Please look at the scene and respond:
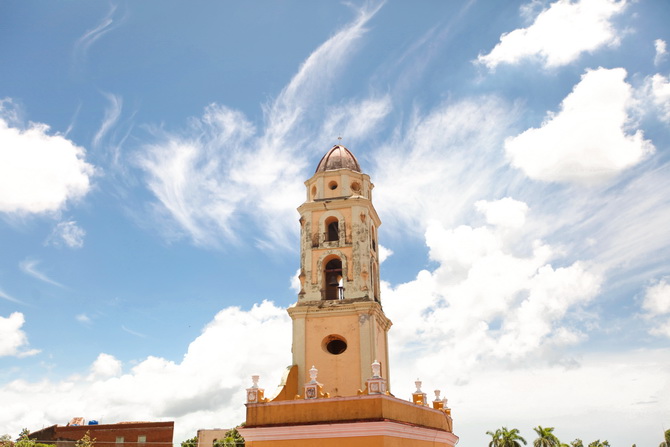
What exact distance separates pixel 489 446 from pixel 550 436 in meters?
6.13

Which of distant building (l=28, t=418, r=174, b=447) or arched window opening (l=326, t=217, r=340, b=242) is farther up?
arched window opening (l=326, t=217, r=340, b=242)

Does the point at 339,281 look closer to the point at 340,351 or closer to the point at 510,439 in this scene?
the point at 340,351

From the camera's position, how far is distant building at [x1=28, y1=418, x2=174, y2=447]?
4216 centimetres

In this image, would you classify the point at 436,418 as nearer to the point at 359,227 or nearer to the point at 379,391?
the point at 379,391

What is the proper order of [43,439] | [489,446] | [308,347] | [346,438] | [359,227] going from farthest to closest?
[489,446] → [43,439] → [359,227] → [308,347] → [346,438]

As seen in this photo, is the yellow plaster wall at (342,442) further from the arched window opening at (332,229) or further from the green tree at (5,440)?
the green tree at (5,440)

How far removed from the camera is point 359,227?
19969mm

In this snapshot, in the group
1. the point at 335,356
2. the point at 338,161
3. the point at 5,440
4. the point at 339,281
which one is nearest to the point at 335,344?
the point at 335,356

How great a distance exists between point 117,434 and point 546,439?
3427cm

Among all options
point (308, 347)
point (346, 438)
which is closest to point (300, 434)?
point (346, 438)

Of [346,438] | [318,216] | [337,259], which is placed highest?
[318,216]

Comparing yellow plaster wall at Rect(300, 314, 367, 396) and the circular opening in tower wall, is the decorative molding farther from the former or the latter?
the circular opening in tower wall

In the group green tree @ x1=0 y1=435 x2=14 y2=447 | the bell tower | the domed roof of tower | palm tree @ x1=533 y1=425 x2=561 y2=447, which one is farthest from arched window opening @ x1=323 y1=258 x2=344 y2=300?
palm tree @ x1=533 y1=425 x2=561 y2=447

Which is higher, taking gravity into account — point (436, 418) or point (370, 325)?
point (370, 325)
